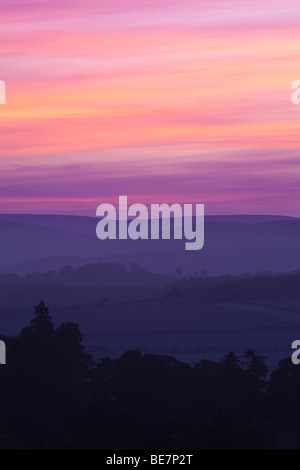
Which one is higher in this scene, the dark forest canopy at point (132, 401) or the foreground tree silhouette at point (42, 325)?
the foreground tree silhouette at point (42, 325)

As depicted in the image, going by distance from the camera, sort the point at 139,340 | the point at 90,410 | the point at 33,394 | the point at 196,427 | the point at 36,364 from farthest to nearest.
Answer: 1. the point at 139,340
2. the point at 36,364
3. the point at 33,394
4. the point at 90,410
5. the point at 196,427

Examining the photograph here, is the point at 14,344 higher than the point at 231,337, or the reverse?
the point at 231,337

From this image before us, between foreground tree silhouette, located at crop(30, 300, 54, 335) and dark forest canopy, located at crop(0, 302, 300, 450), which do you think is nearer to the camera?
dark forest canopy, located at crop(0, 302, 300, 450)

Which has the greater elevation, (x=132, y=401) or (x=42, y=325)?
(x=42, y=325)

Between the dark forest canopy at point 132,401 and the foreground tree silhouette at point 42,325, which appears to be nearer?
the dark forest canopy at point 132,401

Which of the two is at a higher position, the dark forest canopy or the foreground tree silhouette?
the foreground tree silhouette

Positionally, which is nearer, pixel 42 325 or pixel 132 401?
pixel 132 401
